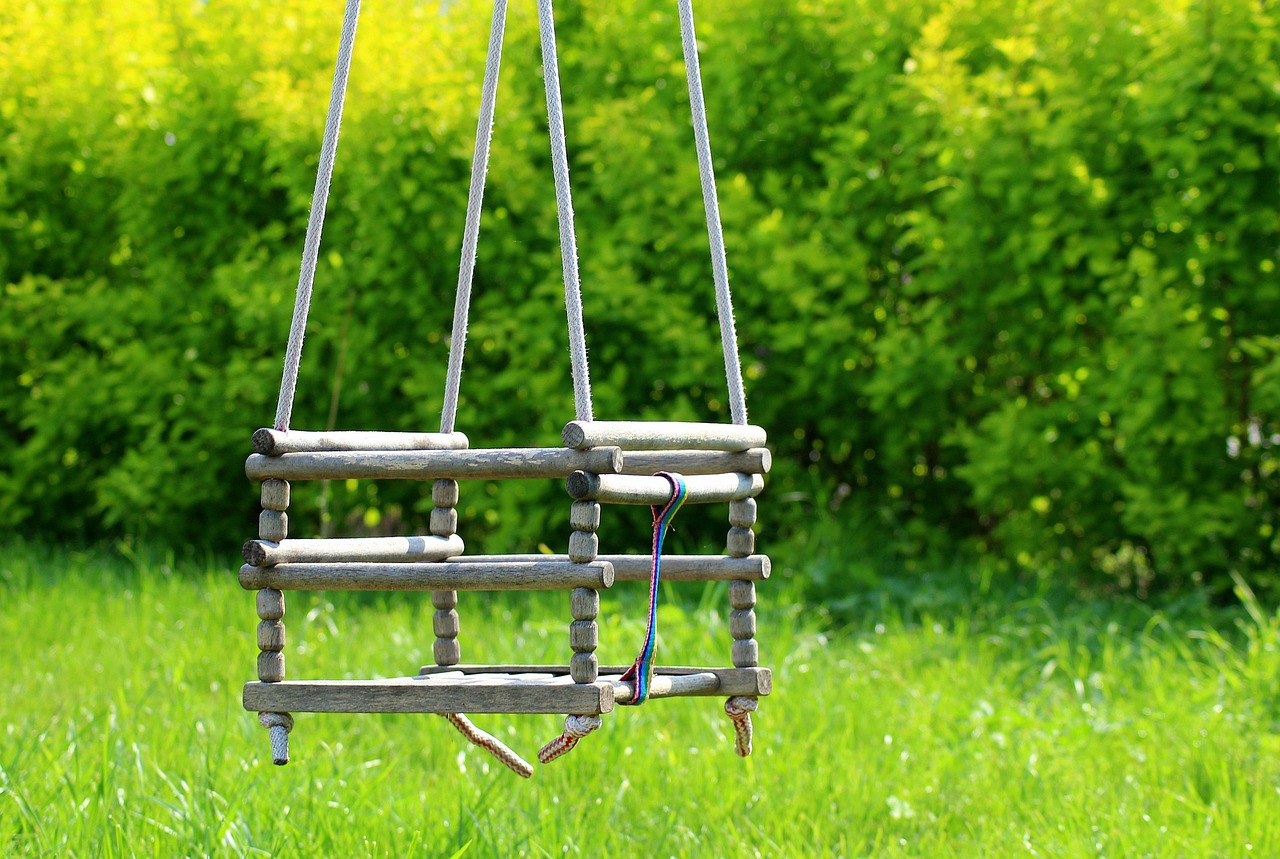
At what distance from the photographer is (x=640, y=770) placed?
3.75m

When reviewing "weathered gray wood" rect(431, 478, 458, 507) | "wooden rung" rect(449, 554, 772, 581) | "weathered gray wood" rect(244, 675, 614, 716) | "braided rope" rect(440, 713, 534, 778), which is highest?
"weathered gray wood" rect(431, 478, 458, 507)

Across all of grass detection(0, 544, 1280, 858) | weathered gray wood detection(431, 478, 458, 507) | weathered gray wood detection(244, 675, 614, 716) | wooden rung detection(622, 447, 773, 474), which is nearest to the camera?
weathered gray wood detection(244, 675, 614, 716)

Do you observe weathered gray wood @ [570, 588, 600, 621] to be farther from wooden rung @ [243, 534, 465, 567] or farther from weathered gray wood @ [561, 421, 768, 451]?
wooden rung @ [243, 534, 465, 567]

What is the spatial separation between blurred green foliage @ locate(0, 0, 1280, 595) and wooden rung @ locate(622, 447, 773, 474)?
2.92 meters

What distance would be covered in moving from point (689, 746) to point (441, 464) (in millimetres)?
1919

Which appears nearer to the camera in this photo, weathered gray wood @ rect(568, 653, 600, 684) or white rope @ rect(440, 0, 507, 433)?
weathered gray wood @ rect(568, 653, 600, 684)

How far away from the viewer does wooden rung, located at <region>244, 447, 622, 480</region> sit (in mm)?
2244

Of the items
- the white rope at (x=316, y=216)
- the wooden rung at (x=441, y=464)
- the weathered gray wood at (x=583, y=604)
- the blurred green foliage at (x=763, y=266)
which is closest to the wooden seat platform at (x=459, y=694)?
the weathered gray wood at (x=583, y=604)

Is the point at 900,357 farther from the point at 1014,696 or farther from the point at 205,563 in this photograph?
the point at 205,563

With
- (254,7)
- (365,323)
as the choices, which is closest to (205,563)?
(365,323)

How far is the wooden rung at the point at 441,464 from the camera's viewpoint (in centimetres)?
224

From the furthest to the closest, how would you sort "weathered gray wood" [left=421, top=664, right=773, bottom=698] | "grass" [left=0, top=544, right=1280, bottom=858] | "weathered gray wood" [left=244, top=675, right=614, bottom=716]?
1. "grass" [left=0, top=544, right=1280, bottom=858]
2. "weathered gray wood" [left=421, top=664, right=773, bottom=698]
3. "weathered gray wood" [left=244, top=675, right=614, bottom=716]

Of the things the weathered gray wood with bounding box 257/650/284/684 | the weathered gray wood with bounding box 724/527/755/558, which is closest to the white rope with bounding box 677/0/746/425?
the weathered gray wood with bounding box 724/527/755/558

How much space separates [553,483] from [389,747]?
233 cm
